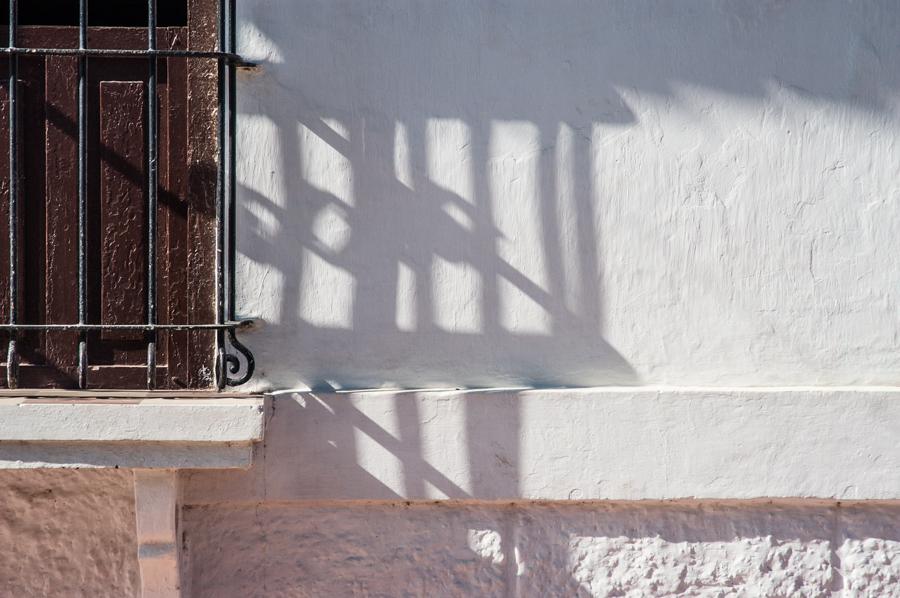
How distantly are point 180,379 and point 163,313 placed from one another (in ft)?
0.66

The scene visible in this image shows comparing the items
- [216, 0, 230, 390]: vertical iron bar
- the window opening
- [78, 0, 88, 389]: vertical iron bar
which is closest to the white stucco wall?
[216, 0, 230, 390]: vertical iron bar

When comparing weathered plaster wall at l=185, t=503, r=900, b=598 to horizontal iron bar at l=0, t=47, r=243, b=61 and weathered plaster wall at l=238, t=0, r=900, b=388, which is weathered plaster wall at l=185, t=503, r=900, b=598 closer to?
weathered plaster wall at l=238, t=0, r=900, b=388

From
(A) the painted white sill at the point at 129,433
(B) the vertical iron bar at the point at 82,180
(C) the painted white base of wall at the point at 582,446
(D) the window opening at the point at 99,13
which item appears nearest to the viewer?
(A) the painted white sill at the point at 129,433

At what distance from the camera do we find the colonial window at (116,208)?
2488mm

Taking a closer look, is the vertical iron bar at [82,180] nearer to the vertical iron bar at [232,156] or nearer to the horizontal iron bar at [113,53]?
the horizontal iron bar at [113,53]

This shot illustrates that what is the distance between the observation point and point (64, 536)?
8.21 feet

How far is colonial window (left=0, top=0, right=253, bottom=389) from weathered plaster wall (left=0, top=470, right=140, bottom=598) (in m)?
0.29

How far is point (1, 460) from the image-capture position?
2.25 meters

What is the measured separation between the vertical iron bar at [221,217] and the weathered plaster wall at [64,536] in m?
0.47

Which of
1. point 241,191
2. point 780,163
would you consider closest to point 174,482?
point 241,191

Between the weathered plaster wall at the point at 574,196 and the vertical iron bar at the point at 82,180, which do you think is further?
the weathered plaster wall at the point at 574,196

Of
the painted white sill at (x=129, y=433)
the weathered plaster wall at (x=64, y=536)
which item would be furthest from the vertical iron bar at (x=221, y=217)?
the weathered plaster wall at (x=64, y=536)

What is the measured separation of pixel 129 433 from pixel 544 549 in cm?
120

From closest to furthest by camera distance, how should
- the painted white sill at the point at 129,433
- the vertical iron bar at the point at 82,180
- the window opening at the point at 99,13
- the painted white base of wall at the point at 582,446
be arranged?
the painted white sill at the point at 129,433 < the vertical iron bar at the point at 82,180 < the painted white base of wall at the point at 582,446 < the window opening at the point at 99,13
